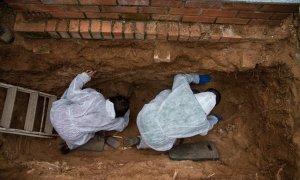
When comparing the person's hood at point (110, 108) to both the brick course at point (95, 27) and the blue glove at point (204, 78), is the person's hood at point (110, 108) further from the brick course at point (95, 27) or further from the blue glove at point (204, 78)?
the blue glove at point (204, 78)

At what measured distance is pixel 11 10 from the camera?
326cm

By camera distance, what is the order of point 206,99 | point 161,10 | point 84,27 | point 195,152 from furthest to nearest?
point 195,152
point 206,99
point 84,27
point 161,10

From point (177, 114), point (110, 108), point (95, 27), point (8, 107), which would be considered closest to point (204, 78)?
point (177, 114)

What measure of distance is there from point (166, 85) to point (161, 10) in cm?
131

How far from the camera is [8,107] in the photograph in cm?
339

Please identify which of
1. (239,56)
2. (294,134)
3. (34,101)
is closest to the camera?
(294,134)

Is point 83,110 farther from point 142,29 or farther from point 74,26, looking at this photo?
point 142,29

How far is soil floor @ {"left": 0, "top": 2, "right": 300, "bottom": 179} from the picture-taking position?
3.32 metres

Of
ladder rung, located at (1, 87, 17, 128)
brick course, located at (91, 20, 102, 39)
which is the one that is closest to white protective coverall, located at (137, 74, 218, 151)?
brick course, located at (91, 20, 102, 39)

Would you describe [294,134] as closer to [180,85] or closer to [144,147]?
[180,85]

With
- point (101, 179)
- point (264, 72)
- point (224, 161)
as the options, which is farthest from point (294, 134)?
point (101, 179)

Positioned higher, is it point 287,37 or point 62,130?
point 287,37

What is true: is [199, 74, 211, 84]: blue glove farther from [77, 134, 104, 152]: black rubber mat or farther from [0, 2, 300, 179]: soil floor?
[77, 134, 104, 152]: black rubber mat

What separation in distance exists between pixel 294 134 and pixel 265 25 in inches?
49.2
